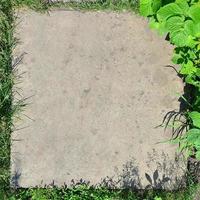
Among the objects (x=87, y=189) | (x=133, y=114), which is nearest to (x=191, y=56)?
(x=133, y=114)

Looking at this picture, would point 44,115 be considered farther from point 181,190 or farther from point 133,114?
point 181,190

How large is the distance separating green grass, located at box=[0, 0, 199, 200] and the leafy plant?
35 cm

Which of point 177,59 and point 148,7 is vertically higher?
point 148,7

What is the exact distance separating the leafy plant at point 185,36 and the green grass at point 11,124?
1.16 feet

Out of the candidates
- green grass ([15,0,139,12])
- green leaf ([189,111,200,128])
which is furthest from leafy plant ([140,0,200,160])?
green grass ([15,0,139,12])

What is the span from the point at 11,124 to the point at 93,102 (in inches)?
22.6

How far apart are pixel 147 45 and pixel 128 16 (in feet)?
0.80

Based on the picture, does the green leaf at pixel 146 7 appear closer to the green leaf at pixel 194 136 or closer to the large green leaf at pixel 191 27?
the large green leaf at pixel 191 27

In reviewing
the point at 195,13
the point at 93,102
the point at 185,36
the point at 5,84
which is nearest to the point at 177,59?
the point at 185,36

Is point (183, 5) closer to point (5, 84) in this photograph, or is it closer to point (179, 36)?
point (179, 36)

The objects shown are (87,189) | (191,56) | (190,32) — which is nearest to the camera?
(190,32)

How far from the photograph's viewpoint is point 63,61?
121 inches

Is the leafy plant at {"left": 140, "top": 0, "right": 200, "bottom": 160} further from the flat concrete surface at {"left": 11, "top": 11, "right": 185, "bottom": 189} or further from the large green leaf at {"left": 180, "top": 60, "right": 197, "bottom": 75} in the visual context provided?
the flat concrete surface at {"left": 11, "top": 11, "right": 185, "bottom": 189}

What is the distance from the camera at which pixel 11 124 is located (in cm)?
302
